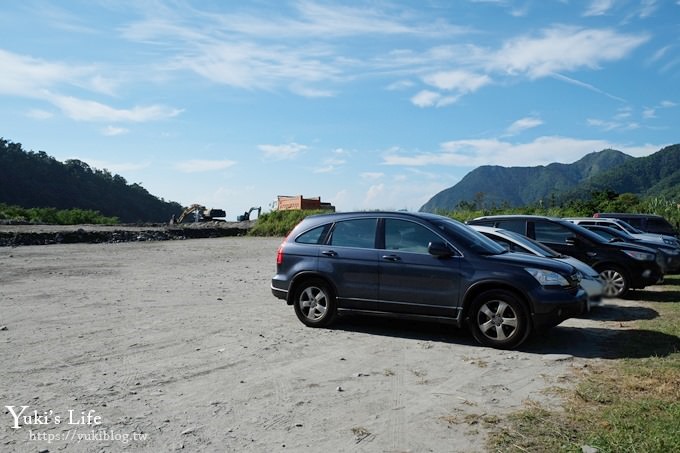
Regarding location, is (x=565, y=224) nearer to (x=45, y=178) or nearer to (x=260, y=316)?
(x=260, y=316)

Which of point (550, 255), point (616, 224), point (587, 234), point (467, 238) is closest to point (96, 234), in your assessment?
point (616, 224)

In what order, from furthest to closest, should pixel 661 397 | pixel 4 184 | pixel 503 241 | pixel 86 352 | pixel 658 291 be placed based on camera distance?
pixel 4 184, pixel 658 291, pixel 503 241, pixel 86 352, pixel 661 397

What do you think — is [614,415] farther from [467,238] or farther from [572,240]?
[572,240]

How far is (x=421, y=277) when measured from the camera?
782cm

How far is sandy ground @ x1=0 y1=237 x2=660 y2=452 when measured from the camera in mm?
4449

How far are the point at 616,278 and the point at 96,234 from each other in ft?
88.8

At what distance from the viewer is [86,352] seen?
22.8 feet

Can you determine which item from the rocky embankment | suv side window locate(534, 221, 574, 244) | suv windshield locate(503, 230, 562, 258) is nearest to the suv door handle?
suv windshield locate(503, 230, 562, 258)

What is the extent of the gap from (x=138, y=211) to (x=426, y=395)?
81823 millimetres

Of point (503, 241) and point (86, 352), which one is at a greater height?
point (503, 241)

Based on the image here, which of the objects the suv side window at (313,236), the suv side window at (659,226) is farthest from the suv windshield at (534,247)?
the suv side window at (659,226)

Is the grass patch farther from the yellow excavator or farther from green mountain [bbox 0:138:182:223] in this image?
green mountain [bbox 0:138:182:223]

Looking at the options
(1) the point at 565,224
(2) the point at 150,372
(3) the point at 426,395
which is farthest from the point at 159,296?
(1) the point at 565,224

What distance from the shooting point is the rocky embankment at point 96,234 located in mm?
27516
